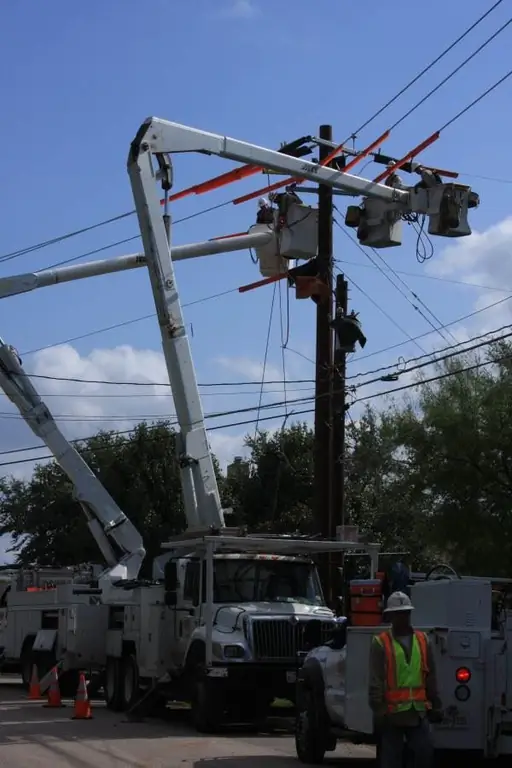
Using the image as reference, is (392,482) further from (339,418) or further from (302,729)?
(302,729)

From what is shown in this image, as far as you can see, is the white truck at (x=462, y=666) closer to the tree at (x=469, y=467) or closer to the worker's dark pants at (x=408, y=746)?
the worker's dark pants at (x=408, y=746)

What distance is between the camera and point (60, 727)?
1647 cm

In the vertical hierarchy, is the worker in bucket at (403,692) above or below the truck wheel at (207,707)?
above

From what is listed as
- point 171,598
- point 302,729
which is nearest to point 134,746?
point 302,729

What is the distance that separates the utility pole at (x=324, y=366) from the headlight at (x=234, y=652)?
3411 mm

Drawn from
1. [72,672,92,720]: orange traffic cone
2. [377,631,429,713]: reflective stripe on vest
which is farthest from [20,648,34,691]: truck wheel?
[377,631,429,713]: reflective stripe on vest

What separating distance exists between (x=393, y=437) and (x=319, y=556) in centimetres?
964

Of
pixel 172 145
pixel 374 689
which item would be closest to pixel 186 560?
pixel 172 145

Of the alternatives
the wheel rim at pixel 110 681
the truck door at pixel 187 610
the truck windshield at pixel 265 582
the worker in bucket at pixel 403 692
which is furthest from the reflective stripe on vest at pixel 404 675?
the wheel rim at pixel 110 681

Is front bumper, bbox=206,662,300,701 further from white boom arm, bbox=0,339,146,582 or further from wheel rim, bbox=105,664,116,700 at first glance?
white boom arm, bbox=0,339,146,582

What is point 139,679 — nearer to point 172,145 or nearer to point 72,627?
point 72,627

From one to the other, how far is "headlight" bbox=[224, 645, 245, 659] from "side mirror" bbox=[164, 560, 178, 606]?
6.31 ft

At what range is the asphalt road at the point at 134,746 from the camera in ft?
42.2

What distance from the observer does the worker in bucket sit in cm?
913
